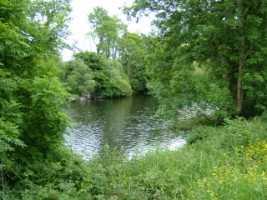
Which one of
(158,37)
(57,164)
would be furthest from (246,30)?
(57,164)

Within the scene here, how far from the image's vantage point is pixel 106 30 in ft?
200

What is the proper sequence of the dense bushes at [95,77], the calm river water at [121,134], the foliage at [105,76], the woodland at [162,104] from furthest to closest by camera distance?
the foliage at [105,76] → the dense bushes at [95,77] → the calm river water at [121,134] → the woodland at [162,104]

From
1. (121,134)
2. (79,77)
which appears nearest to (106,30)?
(79,77)

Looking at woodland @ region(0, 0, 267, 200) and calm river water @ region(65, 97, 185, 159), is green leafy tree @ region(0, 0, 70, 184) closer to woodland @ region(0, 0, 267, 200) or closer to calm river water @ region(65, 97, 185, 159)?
woodland @ region(0, 0, 267, 200)

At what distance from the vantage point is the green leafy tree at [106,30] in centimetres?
6081

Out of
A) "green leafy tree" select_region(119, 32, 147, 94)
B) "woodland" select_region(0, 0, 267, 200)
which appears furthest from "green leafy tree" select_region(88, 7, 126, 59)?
"woodland" select_region(0, 0, 267, 200)

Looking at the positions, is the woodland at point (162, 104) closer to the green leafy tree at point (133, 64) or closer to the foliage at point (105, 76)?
the foliage at point (105, 76)

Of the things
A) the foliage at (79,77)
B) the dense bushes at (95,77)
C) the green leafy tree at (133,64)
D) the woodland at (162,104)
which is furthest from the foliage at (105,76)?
the woodland at (162,104)

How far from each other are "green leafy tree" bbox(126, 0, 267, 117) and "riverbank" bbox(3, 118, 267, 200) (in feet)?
19.1

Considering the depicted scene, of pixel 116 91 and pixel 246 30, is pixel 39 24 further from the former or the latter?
pixel 116 91

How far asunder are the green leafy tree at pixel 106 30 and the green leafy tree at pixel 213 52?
44.0 metres

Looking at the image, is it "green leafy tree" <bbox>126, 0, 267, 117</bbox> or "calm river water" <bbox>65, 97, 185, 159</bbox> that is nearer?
"green leafy tree" <bbox>126, 0, 267, 117</bbox>

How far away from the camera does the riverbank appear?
542cm

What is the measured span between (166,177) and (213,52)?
10951 millimetres
